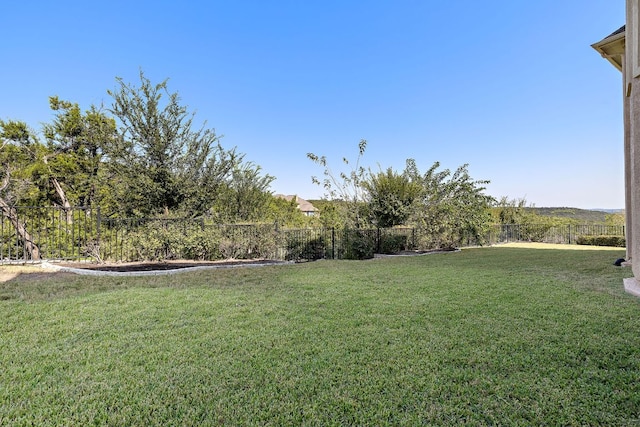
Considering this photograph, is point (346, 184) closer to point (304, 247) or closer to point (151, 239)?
point (304, 247)

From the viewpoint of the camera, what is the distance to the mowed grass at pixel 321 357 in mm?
1789

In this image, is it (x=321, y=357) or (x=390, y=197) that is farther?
(x=390, y=197)

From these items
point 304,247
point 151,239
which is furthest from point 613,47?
point 151,239

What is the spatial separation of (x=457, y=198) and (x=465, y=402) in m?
12.4

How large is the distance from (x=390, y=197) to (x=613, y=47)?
7966 millimetres

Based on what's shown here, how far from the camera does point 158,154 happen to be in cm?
985

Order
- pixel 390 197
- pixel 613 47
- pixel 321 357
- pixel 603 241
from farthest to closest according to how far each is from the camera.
Result: pixel 603 241 → pixel 390 197 → pixel 613 47 → pixel 321 357

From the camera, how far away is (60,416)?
1.74 meters

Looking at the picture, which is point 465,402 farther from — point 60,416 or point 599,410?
point 60,416

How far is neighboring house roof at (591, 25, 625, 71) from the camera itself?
6.37 metres

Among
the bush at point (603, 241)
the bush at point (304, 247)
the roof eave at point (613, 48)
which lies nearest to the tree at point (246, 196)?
the bush at point (304, 247)

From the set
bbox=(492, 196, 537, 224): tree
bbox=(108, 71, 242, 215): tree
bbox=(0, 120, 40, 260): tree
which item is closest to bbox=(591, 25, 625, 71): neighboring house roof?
bbox=(108, 71, 242, 215): tree

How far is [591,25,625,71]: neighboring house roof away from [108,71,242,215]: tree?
34.2 feet

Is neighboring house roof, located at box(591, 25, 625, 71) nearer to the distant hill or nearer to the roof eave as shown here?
the roof eave
